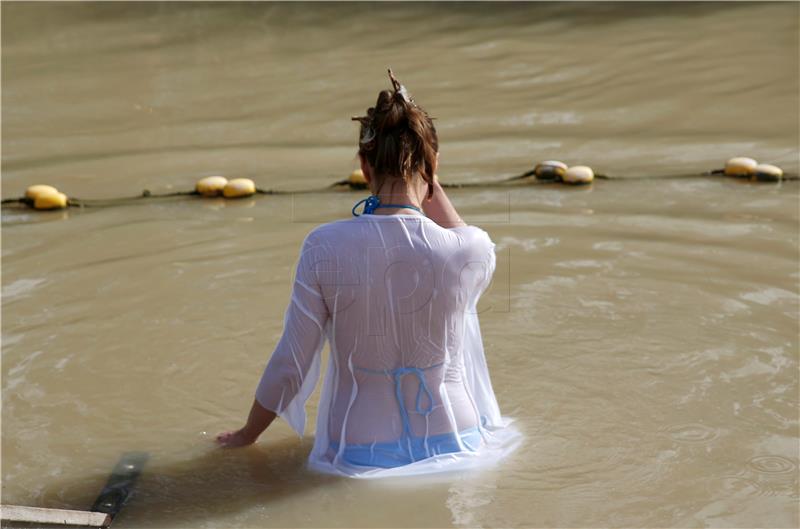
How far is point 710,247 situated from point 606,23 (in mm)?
4772

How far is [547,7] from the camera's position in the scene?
9930 mm

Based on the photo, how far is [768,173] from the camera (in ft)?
20.6

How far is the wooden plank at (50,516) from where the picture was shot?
2717 millimetres

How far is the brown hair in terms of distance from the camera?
2781 millimetres

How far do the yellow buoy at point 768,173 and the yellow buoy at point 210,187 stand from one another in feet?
10.5

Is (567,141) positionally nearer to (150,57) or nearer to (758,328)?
(758,328)

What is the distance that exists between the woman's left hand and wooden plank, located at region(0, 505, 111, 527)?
557 millimetres

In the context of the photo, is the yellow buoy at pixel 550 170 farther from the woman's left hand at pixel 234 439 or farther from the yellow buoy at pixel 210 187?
the woman's left hand at pixel 234 439

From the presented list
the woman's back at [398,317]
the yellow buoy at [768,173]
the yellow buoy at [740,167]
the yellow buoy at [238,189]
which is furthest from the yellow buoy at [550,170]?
the woman's back at [398,317]

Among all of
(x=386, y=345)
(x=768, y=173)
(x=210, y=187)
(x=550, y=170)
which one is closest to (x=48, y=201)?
(x=210, y=187)

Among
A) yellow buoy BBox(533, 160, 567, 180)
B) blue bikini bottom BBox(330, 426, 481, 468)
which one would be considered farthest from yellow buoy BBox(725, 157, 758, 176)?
blue bikini bottom BBox(330, 426, 481, 468)

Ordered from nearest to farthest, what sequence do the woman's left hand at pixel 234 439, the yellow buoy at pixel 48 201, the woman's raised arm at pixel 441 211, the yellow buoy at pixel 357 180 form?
the woman's raised arm at pixel 441 211 → the woman's left hand at pixel 234 439 → the yellow buoy at pixel 48 201 → the yellow buoy at pixel 357 180

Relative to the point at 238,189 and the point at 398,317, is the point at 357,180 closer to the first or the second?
the point at 238,189

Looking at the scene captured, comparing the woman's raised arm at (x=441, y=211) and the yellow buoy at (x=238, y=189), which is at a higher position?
the woman's raised arm at (x=441, y=211)
